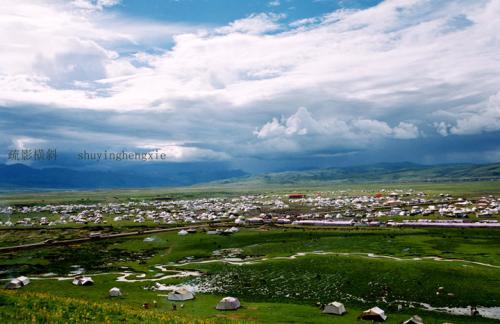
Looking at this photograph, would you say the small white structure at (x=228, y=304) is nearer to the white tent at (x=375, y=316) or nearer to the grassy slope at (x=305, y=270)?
the grassy slope at (x=305, y=270)

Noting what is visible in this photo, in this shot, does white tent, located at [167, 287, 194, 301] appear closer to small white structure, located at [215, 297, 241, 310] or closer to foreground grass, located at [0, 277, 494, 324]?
foreground grass, located at [0, 277, 494, 324]

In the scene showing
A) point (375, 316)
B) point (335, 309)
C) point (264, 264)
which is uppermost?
point (375, 316)

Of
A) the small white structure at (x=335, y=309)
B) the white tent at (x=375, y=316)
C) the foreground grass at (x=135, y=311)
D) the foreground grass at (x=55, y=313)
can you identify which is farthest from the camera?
the small white structure at (x=335, y=309)

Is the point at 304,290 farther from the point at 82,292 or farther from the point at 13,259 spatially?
the point at 13,259

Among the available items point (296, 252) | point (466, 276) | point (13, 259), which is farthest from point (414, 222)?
point (13, 259)

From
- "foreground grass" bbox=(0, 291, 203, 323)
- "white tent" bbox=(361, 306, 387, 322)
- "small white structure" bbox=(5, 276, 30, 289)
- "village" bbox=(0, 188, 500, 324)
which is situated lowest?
"village" bbox=(0, 188, 500, 324)

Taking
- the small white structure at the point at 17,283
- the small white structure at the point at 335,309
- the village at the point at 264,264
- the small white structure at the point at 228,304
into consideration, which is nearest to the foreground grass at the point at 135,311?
A: the village at the point at 264,264

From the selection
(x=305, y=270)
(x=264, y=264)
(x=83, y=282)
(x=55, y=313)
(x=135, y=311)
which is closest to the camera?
(x=55, y=313)

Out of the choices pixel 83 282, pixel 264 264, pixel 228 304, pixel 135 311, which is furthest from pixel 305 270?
pixel 135 311

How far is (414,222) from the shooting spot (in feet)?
512

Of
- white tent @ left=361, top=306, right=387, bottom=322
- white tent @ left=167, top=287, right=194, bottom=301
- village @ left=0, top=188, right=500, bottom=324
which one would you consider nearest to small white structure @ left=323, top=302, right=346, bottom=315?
village @ left=0, top=188, right=500, bottom=324

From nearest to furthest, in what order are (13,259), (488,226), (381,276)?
(381,276)
(13,259)
(488,226)

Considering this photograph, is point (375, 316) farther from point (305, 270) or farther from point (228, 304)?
point (305, 270)

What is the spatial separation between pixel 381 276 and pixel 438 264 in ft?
47.7
